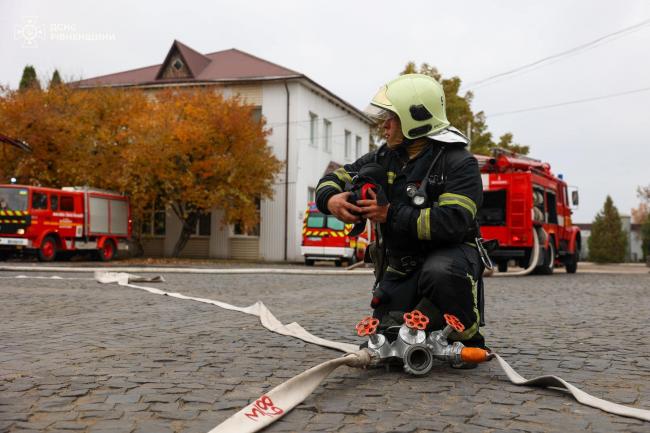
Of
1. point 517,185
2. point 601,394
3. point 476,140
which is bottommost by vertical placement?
point 601,394

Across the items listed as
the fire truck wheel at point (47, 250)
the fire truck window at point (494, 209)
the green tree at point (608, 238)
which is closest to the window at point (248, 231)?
the fire truck wheel at point (47, 250)

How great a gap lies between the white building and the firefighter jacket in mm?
26407

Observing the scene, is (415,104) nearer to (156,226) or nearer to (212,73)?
(212,73)

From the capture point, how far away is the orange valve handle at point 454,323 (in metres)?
3.72

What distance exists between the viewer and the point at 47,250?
22.7 metres

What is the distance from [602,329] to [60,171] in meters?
23.9

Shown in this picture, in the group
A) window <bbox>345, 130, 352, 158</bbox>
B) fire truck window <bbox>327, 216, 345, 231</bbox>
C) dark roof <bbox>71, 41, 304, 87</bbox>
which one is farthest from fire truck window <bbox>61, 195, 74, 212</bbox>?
window <bbox>345, 130, 352, 158</bbox>

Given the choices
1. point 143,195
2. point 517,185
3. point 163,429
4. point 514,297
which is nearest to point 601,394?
point 163,429

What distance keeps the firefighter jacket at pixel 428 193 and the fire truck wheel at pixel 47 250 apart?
20.1 m

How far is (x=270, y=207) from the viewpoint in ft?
102

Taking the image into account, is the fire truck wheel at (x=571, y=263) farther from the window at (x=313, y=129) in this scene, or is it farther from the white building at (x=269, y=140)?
the window at (x=313, y=129)

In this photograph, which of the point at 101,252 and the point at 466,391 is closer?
the point at 466,391

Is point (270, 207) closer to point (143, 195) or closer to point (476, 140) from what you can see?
point (143, 195)

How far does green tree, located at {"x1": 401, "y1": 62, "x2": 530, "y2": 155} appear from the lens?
123 ft
